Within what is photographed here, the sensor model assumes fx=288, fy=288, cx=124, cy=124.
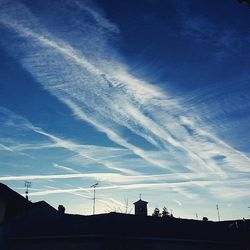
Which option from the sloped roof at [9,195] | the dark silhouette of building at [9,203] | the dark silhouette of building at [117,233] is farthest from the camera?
the dark silhouette of building at [117,233]

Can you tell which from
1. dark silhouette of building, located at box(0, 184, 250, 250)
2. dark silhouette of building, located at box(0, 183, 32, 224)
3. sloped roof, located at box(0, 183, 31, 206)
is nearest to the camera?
dark silhouette of building, located at box(0, 183, 32, 224)

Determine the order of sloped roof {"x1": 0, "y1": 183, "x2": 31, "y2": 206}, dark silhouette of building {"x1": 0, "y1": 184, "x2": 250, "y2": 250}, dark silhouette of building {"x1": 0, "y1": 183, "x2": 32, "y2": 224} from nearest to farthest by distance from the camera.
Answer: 1. dark silhouette of building {"x1": 0, "y1": 183, "x2": 32, "y2": 224}
2. sloped roof {"x1": 0, "y1": 183, "x2": 31, "y2": 206}
3. dark silhouette of building {"x1": 0, "y1": 184, "x2": 250, "y2": 250}

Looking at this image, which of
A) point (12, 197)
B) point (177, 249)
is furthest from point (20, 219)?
point (177, 249)

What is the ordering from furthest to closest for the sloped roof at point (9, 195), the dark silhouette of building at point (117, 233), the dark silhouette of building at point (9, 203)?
the dark silhouette of building at point (117, 233) → the sloped roof at point (9, 195) → the dark silhouette of building at point (9, 203)

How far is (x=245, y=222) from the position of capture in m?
24.3

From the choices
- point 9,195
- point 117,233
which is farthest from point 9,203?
point 117,233

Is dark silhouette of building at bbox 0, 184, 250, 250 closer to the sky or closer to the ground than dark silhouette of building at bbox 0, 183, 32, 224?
closer to the ground

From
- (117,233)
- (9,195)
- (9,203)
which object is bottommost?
(117,233)

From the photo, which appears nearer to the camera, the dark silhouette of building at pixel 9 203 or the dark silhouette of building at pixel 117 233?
the dark silhouette of building at pixel 9 203

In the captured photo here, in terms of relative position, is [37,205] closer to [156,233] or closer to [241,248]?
[156,233]

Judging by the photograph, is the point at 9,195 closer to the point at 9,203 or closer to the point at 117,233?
the point at 9,203

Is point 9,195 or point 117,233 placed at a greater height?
point 9,195

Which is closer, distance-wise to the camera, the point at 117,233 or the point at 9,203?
the point at 9,203

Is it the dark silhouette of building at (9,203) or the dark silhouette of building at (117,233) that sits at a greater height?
the dark silhouette of building at (9,203)
